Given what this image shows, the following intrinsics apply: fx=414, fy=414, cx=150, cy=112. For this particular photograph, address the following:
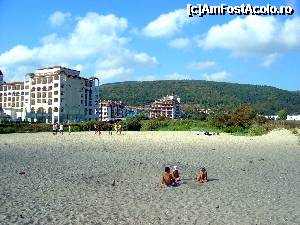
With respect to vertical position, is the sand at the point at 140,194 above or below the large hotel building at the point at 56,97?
below

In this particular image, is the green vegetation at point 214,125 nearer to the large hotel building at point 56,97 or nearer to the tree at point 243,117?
the tree at point 243,117

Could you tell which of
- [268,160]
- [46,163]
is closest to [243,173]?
[268,160]

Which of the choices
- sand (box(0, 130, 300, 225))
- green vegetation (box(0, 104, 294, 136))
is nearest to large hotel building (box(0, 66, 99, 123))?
green vegetation (box(0, 104, 294, 136))

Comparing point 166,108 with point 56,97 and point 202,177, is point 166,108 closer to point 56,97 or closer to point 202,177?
point 56,97

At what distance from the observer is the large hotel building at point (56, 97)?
333ft

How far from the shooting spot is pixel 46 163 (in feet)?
63.0

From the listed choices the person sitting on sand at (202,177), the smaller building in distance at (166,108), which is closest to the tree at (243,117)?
the person sitting on sand at (202,177)

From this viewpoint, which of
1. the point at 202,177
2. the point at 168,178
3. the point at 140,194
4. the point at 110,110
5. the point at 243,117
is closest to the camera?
the point at 140,194

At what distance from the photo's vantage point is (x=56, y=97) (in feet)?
332

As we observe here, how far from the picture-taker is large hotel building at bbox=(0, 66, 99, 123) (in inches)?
3999

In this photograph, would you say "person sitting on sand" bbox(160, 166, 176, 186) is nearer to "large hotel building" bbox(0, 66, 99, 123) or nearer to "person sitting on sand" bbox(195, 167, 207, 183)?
"person sitting on sand" bbox(195, 167, 207, 183)


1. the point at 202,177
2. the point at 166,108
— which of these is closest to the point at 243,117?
the point at 202,177

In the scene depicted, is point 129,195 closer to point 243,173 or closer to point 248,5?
point 243,173

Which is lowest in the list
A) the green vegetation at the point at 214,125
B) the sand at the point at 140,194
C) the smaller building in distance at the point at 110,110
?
the sand at the point at 140,194
